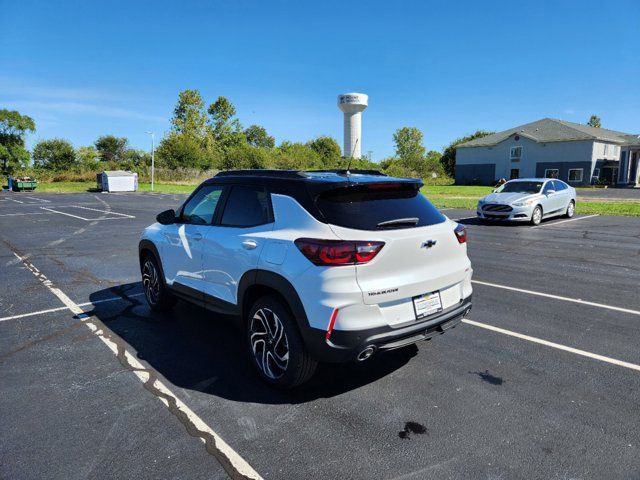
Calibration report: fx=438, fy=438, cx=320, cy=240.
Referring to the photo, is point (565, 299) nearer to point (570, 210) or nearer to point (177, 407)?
point (177, 407)

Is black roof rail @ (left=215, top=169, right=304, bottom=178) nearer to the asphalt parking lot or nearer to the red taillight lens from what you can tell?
the red taillight lens

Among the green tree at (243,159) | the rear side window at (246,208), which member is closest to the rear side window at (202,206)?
the rear side window at (246,208)

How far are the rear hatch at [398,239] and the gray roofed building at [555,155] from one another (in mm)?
51693

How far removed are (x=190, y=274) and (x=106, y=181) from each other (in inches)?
1738

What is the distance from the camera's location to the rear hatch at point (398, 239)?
3186 mm

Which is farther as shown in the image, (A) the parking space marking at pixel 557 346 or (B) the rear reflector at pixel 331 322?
(A) the parking space marking at pixel 557 346

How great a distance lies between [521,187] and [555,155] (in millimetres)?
39339

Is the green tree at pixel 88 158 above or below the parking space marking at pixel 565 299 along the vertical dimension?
above

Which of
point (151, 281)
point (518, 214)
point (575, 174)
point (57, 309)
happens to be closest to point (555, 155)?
point (575, 174)

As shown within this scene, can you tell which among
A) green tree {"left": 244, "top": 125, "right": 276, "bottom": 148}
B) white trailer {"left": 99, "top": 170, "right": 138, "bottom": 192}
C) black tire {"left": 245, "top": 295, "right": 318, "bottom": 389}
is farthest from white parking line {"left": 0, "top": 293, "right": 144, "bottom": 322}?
green tree {"left": 244, "top": 125, "right": 276, "bottom": 148}

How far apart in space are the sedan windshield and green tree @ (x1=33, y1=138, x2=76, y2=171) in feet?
233

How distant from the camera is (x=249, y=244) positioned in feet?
12.1

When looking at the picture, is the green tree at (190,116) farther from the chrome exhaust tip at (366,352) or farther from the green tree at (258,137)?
the chrome exhaust tip at (366,352)

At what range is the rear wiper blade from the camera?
3.38 meters
